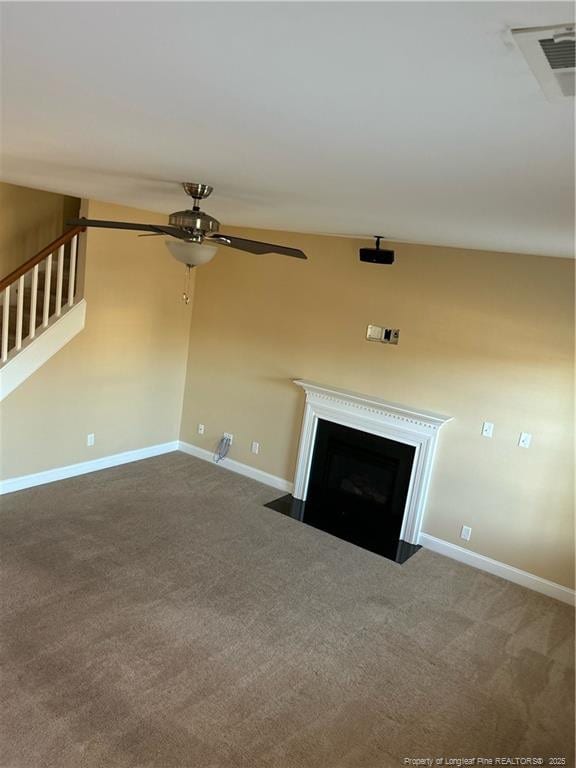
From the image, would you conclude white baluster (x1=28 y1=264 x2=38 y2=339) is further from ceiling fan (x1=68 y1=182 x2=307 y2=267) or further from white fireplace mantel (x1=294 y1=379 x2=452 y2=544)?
white fireplace mantel (x1=294 y1=379 x2=452 y2=544)

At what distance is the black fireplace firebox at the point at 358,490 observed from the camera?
5000 millimetres

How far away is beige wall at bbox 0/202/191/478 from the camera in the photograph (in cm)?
498

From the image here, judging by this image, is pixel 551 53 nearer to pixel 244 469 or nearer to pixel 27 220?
pixel 27 220

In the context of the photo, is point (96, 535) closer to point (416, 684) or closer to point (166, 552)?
point (166, 552)

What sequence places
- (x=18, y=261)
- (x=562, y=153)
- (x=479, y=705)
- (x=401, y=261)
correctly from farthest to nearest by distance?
(x=18, y=261) → (x=401, y=261) → (x=479, y=705) → (x=562, y=153)

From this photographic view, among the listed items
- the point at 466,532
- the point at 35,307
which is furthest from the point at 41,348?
the point at 466,532

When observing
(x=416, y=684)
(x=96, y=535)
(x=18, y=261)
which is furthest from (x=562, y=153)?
(x=18, y=261)

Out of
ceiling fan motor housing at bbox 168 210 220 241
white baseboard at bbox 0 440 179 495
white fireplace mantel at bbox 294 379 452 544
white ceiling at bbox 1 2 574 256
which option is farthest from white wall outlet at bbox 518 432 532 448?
white baseboard at bbox 0 440 179 495

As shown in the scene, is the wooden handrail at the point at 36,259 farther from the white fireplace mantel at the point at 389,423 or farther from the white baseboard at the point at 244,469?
the white baseboard at the point at 244,469

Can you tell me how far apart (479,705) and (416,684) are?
345 millimetres

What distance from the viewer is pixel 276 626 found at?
3.62 metres

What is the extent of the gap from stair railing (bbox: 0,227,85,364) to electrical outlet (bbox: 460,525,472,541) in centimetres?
384

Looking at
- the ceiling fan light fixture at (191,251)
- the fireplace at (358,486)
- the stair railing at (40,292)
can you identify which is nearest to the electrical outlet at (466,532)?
the fireplace at (358,486)

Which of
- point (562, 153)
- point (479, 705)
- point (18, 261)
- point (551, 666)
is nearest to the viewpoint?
point (562, 153)
